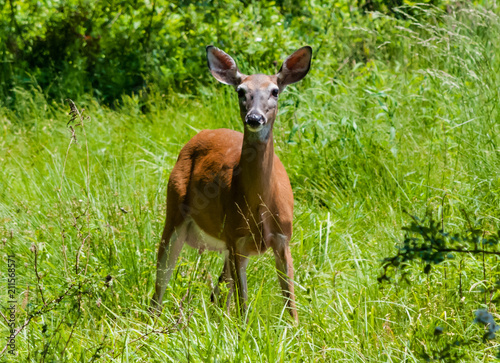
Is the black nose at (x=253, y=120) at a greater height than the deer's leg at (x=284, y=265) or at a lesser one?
greater

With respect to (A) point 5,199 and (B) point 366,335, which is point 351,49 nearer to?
(A) point 5,199

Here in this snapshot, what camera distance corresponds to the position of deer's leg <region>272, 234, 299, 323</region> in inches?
146

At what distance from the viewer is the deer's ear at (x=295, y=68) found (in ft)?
14.1

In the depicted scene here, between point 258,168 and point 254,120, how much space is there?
329mm

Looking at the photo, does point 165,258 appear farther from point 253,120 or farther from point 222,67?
point 222,67

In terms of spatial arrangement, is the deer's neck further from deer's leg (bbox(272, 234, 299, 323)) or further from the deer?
deer's leg (bbox(272, 234, 299, 323))

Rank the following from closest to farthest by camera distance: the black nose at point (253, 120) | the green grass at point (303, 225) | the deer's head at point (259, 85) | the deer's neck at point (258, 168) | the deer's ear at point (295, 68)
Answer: the green grass at point (303, 225) < the black nose at point (253, 120) < the deer's head at point (259, 85) < the deer's neck at point (258, 168) < the deer's ear at point (295, 68)

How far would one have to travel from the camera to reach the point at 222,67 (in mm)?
4438

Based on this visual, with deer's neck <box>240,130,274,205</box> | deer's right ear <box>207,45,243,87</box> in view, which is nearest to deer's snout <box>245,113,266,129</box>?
deer's neck <box>240,130,274,205</box>

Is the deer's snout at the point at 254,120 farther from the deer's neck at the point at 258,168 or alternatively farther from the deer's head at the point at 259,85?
the deer's neck at the point at 258,168

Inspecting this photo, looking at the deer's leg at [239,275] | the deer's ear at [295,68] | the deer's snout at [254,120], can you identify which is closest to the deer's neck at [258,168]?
the deer's snout at [254,120]

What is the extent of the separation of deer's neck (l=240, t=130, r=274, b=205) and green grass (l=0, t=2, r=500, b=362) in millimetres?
388

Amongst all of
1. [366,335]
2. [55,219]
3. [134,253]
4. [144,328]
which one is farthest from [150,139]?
[366,335]

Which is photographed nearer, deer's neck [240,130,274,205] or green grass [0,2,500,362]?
green grass [0,2,500,362]
